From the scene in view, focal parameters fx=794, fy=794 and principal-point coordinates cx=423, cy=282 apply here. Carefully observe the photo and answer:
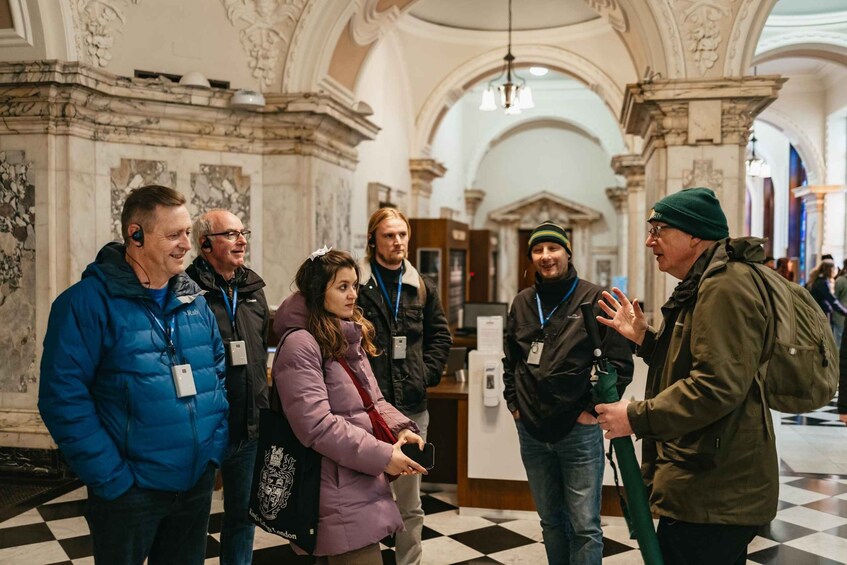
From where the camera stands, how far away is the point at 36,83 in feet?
18.7

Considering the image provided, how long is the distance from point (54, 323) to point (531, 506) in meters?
3.45

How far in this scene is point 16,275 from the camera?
596 centimetres

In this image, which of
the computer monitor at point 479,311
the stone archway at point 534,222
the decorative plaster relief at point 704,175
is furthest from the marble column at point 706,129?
the stone archway at point 534,222

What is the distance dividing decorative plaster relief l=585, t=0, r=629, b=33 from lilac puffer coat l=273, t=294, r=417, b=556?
533 cm

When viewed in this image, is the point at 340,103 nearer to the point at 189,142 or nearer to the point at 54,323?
the point at 189,142

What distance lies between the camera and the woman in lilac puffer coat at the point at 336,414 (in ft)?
7.94

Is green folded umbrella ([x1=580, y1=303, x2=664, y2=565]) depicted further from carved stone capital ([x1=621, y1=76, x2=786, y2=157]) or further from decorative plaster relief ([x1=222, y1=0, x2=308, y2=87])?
decorative plaster relief ([x1=222, y1=0, x2=308, y2=87])

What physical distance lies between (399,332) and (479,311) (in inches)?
135

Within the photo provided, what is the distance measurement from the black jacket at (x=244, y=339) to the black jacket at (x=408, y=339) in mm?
494

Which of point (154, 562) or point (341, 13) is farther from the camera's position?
point (341, 13)

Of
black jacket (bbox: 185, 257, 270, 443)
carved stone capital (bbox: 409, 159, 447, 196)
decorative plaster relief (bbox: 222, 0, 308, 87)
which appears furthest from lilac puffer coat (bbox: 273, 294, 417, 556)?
carved stone capital (bbox: 409, 159, 447, 196)

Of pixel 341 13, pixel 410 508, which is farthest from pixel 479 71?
pixel 410 508

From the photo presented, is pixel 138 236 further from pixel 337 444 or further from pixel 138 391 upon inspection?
pixel 337 444

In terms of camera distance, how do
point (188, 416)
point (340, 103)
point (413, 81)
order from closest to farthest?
1. point (188, 416)
2. point (340, 103)
3. point (413, 81)
